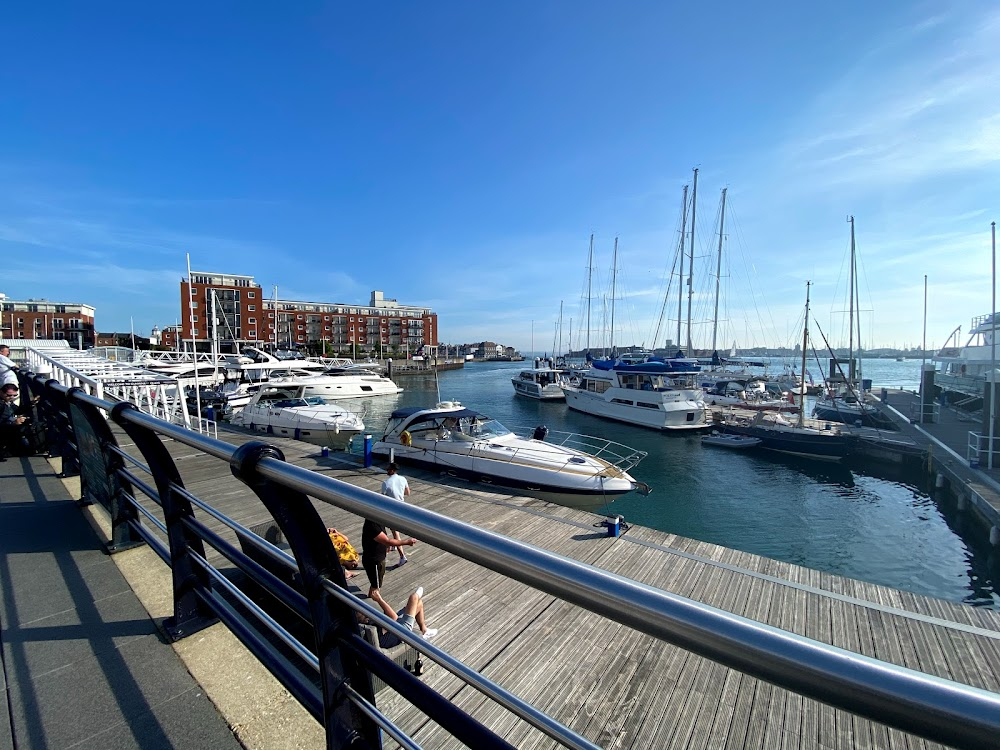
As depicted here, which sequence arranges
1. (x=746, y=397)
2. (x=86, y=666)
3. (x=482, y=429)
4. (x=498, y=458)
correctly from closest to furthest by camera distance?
(x=86, y=666) < (x=498, y=458) < (x=482, y=429) < (x=746, y=397)

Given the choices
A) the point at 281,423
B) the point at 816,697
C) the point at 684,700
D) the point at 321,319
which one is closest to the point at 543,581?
the point at 816,697

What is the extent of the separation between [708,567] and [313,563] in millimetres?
6898

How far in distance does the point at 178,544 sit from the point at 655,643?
505 centimetres

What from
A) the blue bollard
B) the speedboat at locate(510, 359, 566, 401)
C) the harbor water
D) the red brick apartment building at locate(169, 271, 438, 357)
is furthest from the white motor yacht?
the red brick apartment building at locate(169, 271, 438, 357)

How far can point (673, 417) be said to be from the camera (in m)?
29.8

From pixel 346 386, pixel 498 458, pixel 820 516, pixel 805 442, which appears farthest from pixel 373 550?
pixel 346 386

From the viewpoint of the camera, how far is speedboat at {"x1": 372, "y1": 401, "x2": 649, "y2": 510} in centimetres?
1087

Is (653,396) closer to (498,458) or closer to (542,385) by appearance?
(542,385)

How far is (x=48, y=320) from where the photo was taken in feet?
237

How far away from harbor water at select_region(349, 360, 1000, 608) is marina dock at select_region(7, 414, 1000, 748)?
7.23m

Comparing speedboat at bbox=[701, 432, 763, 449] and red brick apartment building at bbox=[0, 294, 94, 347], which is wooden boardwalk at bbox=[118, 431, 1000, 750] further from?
red brick apartment building at bbox=[0, 294, 94, 347]

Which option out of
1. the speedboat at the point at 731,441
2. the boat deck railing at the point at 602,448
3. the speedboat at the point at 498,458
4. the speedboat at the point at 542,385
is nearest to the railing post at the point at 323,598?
the speedboat at the point at 498,458

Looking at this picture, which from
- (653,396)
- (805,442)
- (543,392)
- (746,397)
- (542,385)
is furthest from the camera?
(542,385)

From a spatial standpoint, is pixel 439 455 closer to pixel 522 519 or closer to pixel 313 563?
pixel 522 519
